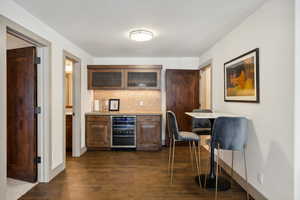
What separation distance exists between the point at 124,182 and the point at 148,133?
5.73 ft

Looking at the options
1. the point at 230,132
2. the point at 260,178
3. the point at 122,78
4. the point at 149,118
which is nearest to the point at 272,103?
the point at 230,132

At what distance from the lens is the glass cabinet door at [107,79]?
4.77 m

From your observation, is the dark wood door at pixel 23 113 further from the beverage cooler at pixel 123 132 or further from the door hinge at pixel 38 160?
the beverage cooler at pixel 123 132

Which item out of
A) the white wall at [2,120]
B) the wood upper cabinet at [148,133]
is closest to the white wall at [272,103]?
the wood upper cabinet at [148,133]

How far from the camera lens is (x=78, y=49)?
4.07 m

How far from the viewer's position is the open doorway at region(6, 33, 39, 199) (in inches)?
109

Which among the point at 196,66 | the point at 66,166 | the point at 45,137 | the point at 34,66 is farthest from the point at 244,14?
the point at 66,166

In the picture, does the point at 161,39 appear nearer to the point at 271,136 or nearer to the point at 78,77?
the point at 78,77

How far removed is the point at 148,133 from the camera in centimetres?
446

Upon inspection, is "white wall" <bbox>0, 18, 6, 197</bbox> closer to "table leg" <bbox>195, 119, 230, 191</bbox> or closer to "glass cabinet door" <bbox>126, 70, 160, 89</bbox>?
"table leg" <bbox>195, 119, 230, 191</bbox>

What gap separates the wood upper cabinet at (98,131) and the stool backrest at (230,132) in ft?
9.17
